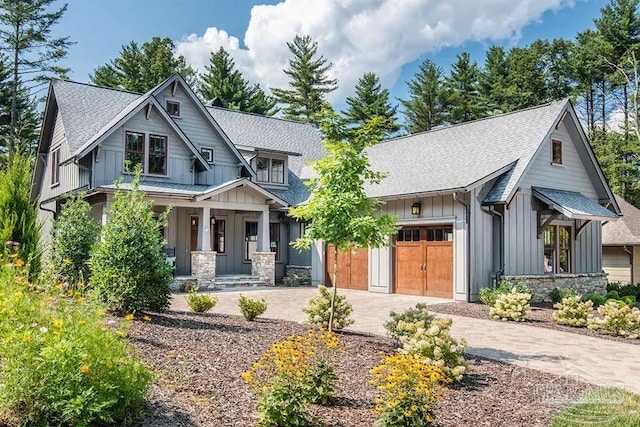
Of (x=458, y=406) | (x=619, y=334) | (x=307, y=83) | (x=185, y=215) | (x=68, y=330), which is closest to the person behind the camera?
(x=68, y=330)

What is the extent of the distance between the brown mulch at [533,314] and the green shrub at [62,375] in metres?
9.12

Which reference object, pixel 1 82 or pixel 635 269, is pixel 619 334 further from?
pixel 1 82

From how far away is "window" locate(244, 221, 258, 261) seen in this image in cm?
2128

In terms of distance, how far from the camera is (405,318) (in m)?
7.29

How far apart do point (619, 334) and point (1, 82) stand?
36.5 m

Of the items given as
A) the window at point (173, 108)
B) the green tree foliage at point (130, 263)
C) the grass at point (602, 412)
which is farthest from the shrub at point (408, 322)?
the window at point (173, 108)

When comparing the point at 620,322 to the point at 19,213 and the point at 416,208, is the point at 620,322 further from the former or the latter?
the point at 19,213

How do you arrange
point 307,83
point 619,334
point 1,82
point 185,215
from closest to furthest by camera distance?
1. point 619,334
2. point 185,215
3. point 1,82
4. point 307,83

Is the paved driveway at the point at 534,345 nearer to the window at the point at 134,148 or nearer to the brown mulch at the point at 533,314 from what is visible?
the brown mulch at the point at 533,314

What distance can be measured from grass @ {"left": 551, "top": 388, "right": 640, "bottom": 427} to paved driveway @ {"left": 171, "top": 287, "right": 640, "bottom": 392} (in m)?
1.29

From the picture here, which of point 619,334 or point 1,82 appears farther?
point 1,82

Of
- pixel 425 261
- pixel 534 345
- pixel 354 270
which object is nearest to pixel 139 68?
pixel 354 270

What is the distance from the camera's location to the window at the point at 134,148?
18.0 metres

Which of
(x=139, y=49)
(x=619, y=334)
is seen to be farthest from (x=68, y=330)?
(x=139, y=49)
